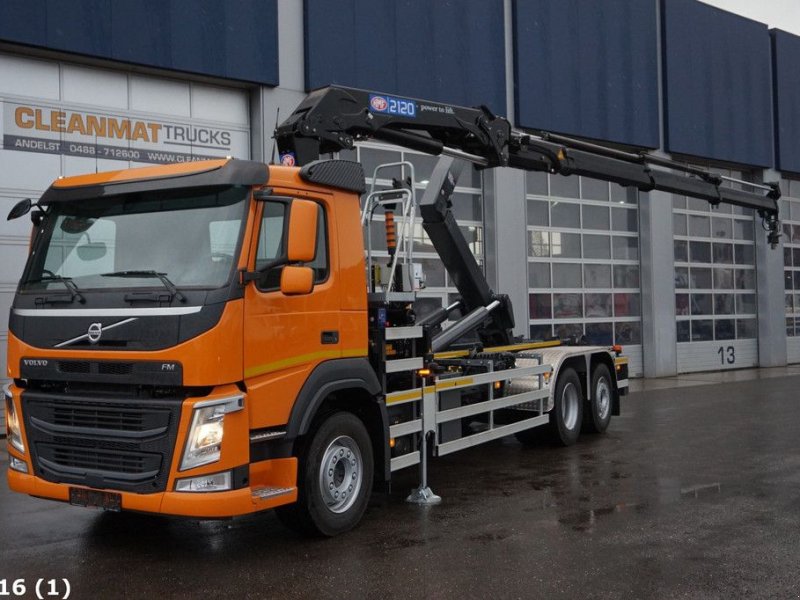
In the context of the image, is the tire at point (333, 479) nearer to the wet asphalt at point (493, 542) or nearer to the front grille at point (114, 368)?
the wet asphalt at point (493, 542)

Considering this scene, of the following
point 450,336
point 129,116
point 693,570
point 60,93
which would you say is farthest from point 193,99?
point 693,570

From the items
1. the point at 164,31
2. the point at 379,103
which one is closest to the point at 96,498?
the point at 379,103

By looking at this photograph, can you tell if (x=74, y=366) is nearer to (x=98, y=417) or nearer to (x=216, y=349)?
(x=98, y=417)

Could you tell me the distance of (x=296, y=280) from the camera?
563cm

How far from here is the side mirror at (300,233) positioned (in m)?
5.59

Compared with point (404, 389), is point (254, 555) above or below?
below

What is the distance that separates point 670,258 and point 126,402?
59.1 feet

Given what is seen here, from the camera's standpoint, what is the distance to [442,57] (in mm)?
16938

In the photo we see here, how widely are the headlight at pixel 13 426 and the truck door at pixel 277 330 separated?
70.9 inches

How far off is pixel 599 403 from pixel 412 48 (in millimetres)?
8479

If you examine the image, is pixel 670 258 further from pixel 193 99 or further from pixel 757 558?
pixel 757 558

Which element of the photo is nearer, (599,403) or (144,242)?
(144,242)

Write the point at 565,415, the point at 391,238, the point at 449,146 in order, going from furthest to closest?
the point at 565,415
the point at 449,146
the point at 391,238

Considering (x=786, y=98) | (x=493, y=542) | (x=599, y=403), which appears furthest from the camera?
(x=786, y=98)
